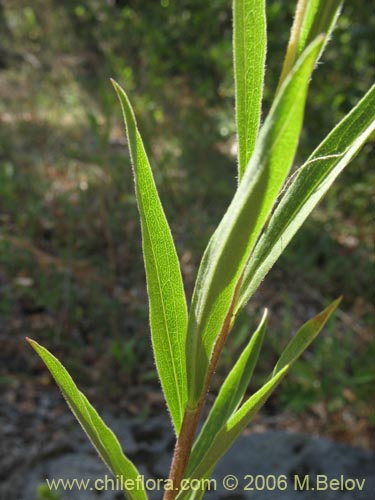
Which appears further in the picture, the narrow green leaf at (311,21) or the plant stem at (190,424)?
the plant stem at (190,424)

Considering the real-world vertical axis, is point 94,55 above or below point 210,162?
above

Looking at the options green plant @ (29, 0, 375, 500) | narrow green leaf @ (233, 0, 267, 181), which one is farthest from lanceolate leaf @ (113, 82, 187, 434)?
narrow green leaf @ (233, 0, 267, 181)

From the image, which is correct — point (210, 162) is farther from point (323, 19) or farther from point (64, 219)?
point (323, 19)

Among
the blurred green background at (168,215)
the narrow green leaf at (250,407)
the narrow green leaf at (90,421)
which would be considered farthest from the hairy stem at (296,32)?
the blurred green background at (168,215)

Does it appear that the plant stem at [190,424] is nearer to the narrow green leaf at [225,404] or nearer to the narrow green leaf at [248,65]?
the narrow green leaf at [225,404]

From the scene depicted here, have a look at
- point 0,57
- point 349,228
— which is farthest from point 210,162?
point 0,57

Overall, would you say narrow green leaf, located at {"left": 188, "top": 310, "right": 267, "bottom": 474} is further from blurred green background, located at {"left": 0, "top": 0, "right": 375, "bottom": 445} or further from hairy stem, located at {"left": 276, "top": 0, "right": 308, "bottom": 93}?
blurred green background, located at {"left": 0, "top": 0, "right": 375, "bottom": 445}
